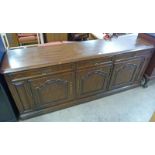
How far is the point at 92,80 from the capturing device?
176 centimetres

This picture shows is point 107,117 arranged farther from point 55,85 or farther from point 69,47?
point 69,47

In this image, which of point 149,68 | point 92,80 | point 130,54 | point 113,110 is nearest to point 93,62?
point 92,80

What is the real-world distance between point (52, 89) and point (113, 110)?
94 centimetres

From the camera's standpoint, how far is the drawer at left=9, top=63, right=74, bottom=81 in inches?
51.9

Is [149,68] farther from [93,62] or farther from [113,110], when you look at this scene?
[93,62]

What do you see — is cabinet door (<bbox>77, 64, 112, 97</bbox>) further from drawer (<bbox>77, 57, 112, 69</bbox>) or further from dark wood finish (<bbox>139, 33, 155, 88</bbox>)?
dark wood finish (<bbox>139, 33, 155, 88</bbox>)

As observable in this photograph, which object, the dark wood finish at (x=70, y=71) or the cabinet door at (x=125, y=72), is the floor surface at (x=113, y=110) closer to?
the dark wood finish at (x=70, y=71)

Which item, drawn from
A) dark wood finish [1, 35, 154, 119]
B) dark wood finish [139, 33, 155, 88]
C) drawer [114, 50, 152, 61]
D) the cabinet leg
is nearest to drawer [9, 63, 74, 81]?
dark wood finish [1, 35, 154, 119]

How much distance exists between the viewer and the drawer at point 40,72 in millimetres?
1319

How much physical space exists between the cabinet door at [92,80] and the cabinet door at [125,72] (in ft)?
0.40

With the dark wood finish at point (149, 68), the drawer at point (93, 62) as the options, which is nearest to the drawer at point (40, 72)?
the drawer at point (93, 62)

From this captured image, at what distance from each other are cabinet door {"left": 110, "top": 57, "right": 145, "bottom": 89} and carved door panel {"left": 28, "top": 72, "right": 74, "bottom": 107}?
0.64m
